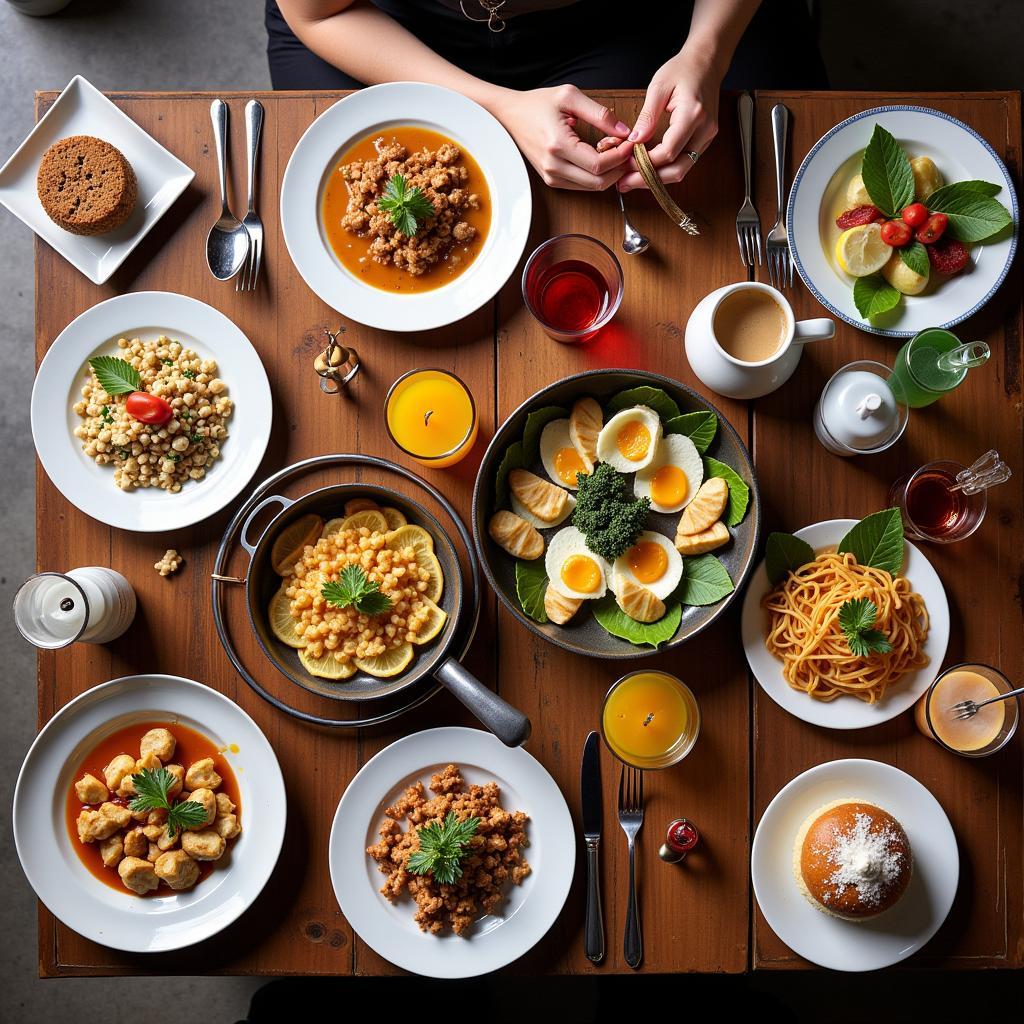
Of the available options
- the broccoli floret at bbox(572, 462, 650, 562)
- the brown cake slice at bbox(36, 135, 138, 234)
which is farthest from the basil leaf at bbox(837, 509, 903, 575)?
the brown cake slice at bbox(36, 135, 138, 234)

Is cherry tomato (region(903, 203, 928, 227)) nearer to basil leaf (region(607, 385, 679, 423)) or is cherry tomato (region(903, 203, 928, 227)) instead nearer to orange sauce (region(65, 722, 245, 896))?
basil leaf (region(607, 385, 679, 423))

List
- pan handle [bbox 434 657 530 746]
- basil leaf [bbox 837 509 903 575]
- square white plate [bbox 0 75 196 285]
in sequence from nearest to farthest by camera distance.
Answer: pan handle [bbox 434 657 530 746] → basil leaf [bbox 837 509 903 575] → square white plate [bbox 0 75 196 285]

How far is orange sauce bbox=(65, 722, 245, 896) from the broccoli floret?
94 centimetres

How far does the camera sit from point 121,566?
194cm

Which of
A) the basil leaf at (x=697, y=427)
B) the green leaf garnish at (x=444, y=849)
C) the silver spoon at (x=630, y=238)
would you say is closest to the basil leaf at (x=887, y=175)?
the silver spoon at (x=630, y=238)

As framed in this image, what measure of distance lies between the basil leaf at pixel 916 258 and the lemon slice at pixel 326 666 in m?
1.52

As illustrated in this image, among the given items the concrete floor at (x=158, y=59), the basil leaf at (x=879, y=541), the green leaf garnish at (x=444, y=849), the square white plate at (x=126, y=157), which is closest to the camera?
the green leaf garnish at (x=444, y=849)

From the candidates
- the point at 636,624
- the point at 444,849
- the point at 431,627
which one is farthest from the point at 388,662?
the point at 636,624

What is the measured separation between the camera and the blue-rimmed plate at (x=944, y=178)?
1865 mm

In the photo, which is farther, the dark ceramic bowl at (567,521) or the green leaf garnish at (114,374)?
the green leaf garnish at (114,374)


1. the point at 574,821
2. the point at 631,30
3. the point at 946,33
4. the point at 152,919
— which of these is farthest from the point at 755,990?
the point at 946,33

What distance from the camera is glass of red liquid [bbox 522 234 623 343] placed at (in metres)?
1.85

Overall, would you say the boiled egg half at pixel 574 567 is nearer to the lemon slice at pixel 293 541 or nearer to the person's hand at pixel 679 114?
the lemon slice at pixel 293 541

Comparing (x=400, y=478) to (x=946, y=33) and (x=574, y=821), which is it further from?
(x=946, y=33)
